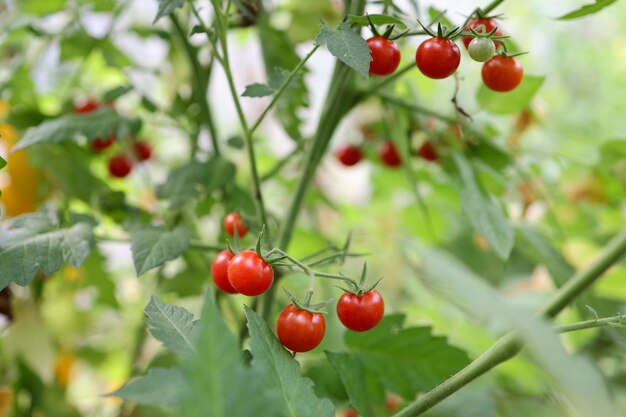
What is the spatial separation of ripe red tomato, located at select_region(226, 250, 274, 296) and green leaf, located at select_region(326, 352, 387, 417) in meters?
0.10

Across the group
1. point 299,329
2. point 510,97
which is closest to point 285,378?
point 299,329

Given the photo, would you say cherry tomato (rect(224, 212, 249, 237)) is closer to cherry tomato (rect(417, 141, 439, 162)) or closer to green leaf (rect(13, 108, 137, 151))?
A: green leaf (rect(13, 108, 137, 151))

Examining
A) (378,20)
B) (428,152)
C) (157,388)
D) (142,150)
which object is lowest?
(142,150)

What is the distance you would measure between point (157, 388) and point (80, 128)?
0.32 meters

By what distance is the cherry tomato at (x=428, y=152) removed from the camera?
0.65 m

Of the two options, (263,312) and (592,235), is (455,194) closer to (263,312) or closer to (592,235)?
(592,235)

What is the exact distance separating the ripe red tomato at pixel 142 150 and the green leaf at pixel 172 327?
16.9 inches

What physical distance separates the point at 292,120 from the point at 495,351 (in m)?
0.30

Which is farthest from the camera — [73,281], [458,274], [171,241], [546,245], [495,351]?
[73,281]

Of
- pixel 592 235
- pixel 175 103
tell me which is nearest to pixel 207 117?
pixel 175 103

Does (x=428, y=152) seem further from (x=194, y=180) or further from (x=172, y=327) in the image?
(x=172, y=327)

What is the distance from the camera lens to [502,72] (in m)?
0.40

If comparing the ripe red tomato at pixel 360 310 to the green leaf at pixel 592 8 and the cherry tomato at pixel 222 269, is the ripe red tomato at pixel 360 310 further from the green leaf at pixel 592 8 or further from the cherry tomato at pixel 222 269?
the green leaf at pixel 592 8

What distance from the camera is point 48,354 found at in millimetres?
638
